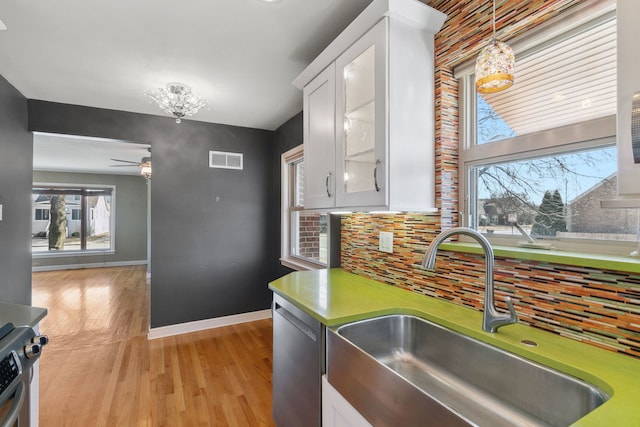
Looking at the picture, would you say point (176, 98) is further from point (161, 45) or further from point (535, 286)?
point (535, 286)

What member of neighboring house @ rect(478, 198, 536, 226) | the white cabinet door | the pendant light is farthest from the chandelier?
neighboring house @ rect(478, 198, 536, 226)

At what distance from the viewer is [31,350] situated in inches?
40.4

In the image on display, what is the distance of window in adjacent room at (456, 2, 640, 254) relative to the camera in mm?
1070

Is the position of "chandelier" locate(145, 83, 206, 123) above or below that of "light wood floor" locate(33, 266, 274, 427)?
above

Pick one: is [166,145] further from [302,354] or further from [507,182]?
[507,182]

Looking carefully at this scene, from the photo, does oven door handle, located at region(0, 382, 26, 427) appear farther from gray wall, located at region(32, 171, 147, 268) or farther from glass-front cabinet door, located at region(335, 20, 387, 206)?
gray wall, located at region(32, 171, 147, 268)

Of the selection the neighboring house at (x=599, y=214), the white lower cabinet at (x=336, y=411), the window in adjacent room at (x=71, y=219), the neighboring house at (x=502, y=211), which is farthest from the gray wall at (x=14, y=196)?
the window in adjacent room at (x=71, y=219)

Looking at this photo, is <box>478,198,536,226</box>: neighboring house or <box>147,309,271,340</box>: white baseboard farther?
<box>147,309,271,340</box>: white baseboard

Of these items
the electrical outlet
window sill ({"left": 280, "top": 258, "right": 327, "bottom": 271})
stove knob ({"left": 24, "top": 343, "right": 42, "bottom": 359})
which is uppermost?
the electrical outlet

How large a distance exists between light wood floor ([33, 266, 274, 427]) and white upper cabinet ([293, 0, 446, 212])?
166cm

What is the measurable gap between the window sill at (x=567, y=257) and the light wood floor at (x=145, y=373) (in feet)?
5.73

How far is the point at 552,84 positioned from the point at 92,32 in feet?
8.04

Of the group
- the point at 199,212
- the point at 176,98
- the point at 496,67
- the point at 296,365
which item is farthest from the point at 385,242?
the point at 199,212

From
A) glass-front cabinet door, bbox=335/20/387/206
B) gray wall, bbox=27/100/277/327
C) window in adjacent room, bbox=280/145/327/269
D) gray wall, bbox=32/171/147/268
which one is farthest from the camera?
gray wall, bbox=32/171/147/268
